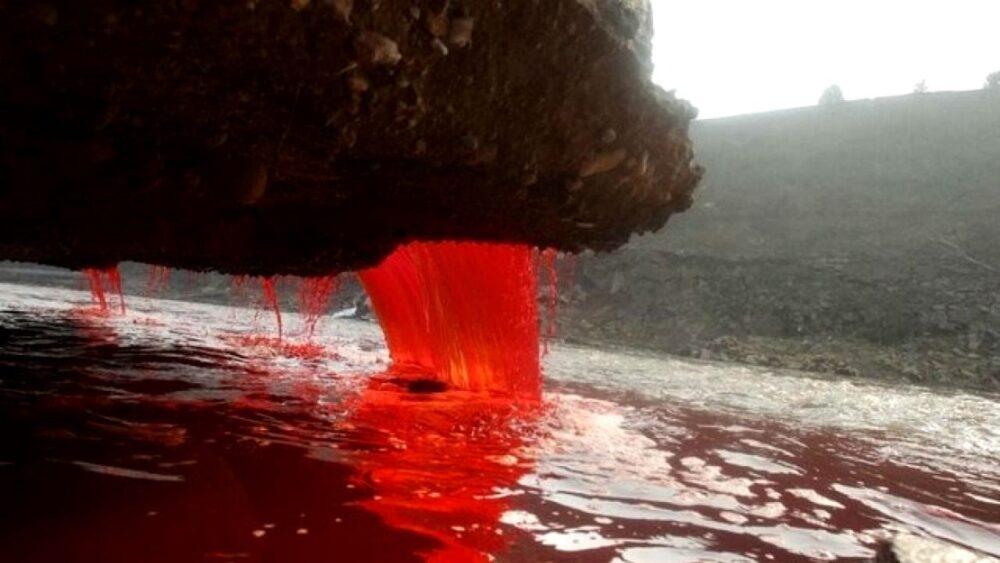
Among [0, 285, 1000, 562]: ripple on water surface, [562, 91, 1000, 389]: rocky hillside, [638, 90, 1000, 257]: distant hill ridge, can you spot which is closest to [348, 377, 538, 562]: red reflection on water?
[0, 285, 1000, 562]: ripple on water surface

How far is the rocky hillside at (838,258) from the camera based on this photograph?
70.6 ft

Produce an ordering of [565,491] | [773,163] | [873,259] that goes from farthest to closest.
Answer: [773,163] < [873,259] < [565,491]

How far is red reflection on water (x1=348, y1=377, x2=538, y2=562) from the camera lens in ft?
6.01

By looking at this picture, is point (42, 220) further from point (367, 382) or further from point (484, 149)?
point (367, 382)

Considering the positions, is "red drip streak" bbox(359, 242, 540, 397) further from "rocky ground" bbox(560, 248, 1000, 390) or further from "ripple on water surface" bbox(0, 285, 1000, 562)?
"rocky ground" bbox(560, 248, 1000, 390)

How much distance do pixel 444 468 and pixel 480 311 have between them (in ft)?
8.44

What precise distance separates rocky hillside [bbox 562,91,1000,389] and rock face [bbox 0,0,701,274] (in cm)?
1316

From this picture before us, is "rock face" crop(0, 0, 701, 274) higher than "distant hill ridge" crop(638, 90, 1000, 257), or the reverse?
"distant hill ridge" crop(638, 90, 1000, 257)

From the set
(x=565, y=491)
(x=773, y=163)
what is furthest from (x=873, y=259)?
(x=565, y=491)

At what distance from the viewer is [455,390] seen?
5.01 meters

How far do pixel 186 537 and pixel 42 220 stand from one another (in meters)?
1.85

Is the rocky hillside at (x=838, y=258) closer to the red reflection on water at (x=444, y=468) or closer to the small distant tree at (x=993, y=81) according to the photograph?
the small distant tree at (x=993, y=81)

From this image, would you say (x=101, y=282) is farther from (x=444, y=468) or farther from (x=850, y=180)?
(x=850, y=180)

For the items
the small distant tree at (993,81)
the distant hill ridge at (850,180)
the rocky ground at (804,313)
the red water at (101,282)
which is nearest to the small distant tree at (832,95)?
the distant hill ridge at (850,180)
